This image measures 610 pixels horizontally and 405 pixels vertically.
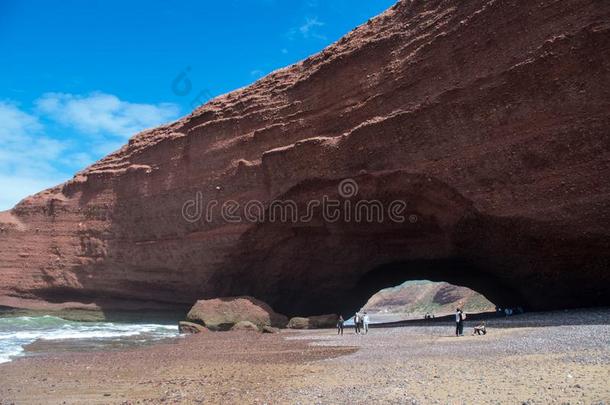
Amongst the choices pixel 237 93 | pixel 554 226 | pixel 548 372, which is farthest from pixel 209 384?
pixel 237 93

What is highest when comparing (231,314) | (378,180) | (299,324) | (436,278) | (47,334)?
(378,180)

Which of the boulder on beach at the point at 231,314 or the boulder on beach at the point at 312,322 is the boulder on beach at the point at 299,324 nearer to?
the boulder on beach at the point at 312,322

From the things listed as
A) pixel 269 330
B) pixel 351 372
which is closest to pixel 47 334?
pixel 269 330

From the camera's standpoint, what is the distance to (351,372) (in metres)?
A: 7.63

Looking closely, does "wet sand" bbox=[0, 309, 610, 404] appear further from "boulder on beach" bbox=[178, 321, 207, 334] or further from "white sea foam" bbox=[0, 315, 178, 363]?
"boulder on beach" bbox=[178, 321, 207, 334]

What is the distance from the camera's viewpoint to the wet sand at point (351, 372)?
5641 millimetres

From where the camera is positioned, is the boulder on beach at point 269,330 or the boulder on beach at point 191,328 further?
the boulder on beach at point 191,328

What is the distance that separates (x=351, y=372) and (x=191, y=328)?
40.1ft

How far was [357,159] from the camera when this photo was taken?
18.0 m

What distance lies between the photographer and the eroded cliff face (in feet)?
45.9

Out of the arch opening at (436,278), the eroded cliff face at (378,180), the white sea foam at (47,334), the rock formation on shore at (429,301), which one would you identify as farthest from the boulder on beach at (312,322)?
the rock formation on shore at (429,301)

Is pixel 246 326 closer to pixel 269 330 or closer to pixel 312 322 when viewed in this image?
pixel 269 330

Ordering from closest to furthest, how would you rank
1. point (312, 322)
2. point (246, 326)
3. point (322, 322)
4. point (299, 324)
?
point (246, 326) < point (299, 324) < point (312, 322) < point (322, 322)

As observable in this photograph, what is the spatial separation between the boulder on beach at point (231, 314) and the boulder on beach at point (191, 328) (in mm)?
306
